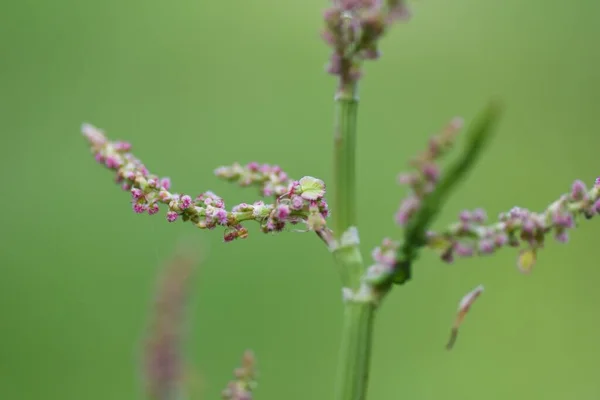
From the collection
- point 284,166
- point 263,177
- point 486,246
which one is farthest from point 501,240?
point 284,166

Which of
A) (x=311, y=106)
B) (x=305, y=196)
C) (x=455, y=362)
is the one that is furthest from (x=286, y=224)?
(x=311, y=106)

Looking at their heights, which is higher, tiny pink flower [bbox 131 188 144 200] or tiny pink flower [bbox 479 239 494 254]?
tiny pink flower [bbox 131 188 144 200]

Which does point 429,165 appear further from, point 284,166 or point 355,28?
point 284,166

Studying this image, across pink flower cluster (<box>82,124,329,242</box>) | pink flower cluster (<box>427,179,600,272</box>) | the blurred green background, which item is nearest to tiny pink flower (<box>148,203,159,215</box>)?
pink flower cluster (<box>82,124,329,242</box>)

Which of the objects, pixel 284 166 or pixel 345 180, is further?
pixel 284 166

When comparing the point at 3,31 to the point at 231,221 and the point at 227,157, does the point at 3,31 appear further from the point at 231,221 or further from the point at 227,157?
the point at 231,221

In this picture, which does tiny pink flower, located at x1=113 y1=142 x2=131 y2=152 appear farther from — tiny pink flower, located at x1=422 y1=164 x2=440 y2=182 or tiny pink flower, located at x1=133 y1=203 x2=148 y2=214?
tiny pink flower, located at x1=422 y1=164 x2=440 y2=182

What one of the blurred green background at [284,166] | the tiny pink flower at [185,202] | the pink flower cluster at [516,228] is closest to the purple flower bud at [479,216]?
the pink flower cluster at [516,228]
